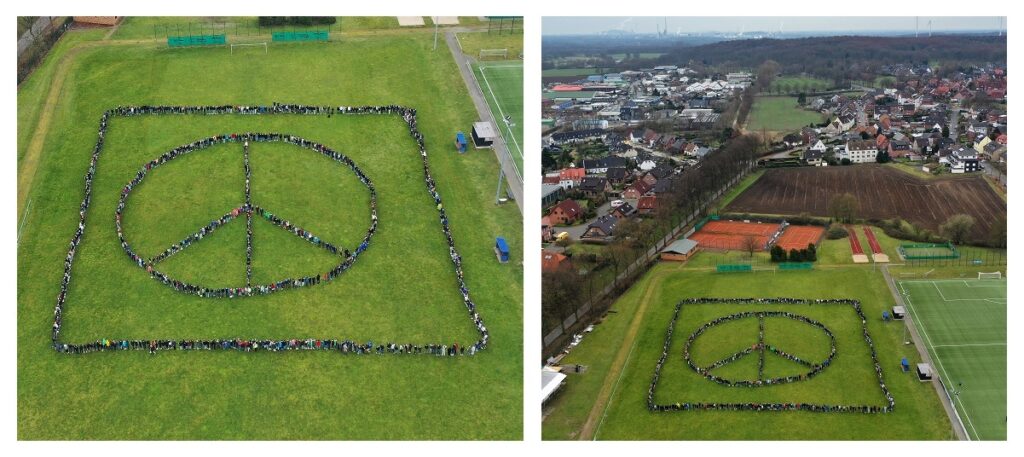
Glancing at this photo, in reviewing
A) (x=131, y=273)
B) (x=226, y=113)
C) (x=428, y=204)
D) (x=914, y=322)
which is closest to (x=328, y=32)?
(x=226, y=113)

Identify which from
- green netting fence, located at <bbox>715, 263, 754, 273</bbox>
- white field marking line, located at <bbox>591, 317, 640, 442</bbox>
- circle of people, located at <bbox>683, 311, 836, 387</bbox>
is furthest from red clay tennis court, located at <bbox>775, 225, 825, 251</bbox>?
white field marking line, located at <bbox>591, 317, 640, 442</bbox>

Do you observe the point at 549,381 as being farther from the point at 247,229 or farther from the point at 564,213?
the point at 564,213

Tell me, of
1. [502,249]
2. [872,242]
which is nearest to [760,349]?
[502,249]

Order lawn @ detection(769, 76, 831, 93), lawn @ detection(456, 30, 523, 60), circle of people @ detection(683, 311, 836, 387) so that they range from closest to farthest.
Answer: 1. circle of people @ detection(683, 311, 836, 387)
2. lawn @ detection(456, 30, 523, 60)
3. lawn @ detection(769, 76, 831, 93)

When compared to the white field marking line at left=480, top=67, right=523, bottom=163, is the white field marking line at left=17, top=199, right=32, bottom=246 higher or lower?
lower

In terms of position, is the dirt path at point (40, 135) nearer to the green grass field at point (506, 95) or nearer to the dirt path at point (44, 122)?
the dirt path at point (44, 122)

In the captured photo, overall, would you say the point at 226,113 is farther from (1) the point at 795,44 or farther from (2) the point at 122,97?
(1) the point at 795,44

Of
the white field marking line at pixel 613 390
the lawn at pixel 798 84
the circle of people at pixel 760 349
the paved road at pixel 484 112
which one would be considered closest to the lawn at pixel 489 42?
the paved road at pixel 484 112

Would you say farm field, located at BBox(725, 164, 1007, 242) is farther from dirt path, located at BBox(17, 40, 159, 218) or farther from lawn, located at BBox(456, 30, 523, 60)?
dirt path, located at BBox(17, 40, 159, 218)
